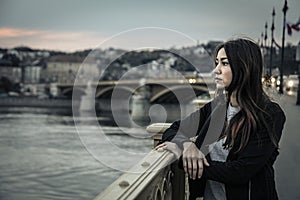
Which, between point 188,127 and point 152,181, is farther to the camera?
point 188,127

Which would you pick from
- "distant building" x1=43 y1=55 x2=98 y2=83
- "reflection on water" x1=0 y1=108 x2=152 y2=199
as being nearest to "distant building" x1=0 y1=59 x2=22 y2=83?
"distant building" x1=43 y1=55 x2=98 y2=83

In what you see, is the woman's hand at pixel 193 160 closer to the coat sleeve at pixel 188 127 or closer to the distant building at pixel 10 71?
the coat sleeve at pixel 188 127

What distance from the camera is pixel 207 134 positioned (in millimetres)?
1038

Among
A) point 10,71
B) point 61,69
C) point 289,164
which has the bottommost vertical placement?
point 10,71

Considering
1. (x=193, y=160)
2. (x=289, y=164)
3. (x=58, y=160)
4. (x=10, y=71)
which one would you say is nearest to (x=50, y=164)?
(x=58, y=160)

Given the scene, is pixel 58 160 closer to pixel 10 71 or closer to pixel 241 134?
pixel 241 134

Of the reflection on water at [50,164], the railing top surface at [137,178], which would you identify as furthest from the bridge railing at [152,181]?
the reflection on water at [50,164]

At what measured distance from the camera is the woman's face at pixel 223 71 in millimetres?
966

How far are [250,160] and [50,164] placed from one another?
1320 centimetres

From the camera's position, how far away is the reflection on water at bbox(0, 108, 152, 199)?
1096 centimetres

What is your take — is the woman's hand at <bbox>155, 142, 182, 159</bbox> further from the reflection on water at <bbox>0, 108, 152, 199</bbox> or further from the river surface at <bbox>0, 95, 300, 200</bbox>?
the reflection on water at <bbox>0, 108, 152, 199</bbox>

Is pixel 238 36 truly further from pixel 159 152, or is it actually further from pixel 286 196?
pixel 286 196

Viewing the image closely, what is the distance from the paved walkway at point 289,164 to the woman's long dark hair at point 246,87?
0.87 meters

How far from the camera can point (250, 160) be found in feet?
3.11
